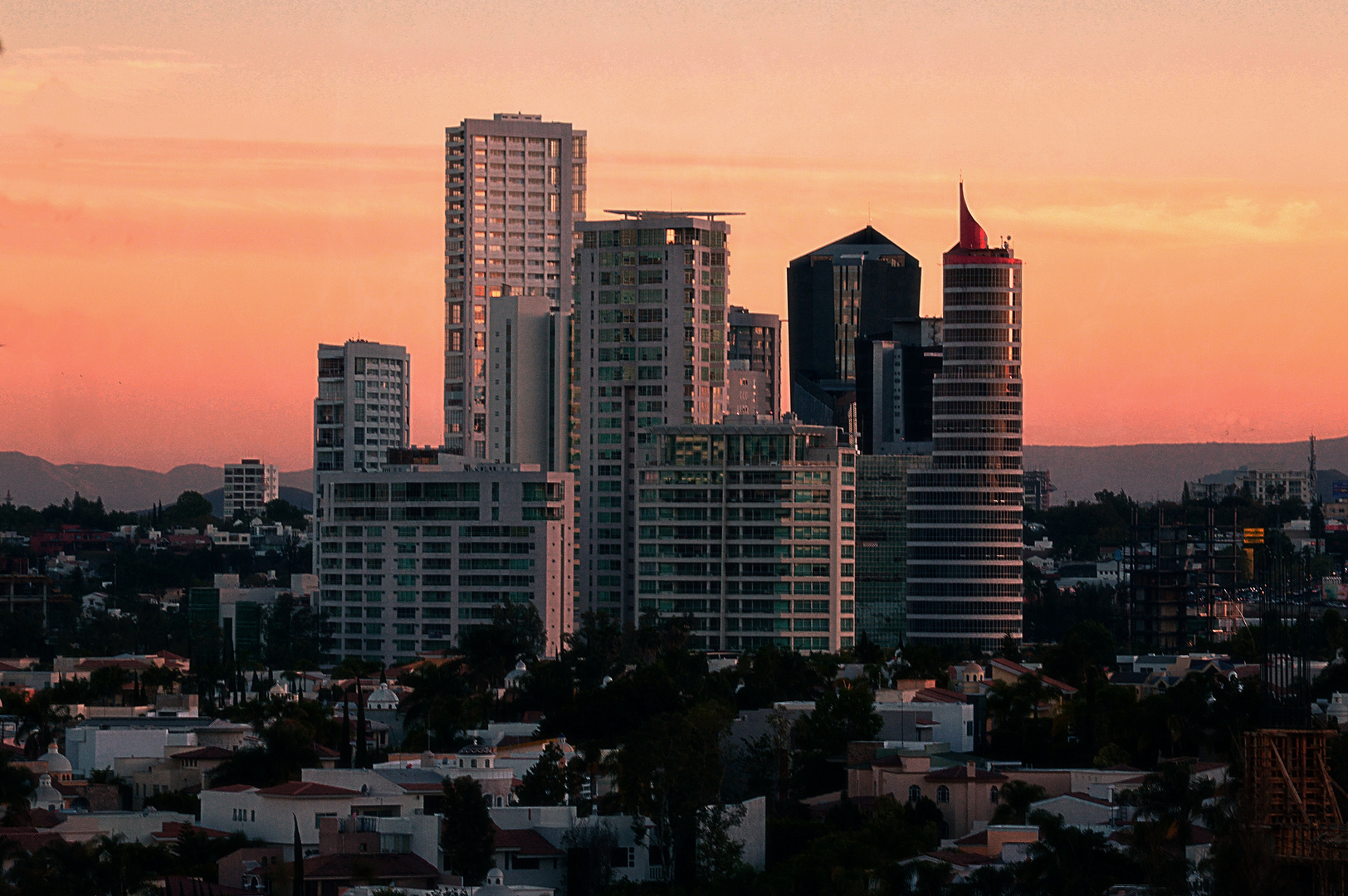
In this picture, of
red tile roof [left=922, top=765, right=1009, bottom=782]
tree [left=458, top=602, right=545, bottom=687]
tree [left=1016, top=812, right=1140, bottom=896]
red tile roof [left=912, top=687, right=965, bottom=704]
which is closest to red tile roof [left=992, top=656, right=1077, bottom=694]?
red tile roof [left=912, top=687, right=965, bottom=704]

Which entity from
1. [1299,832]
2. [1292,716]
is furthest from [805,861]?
[1299,832]

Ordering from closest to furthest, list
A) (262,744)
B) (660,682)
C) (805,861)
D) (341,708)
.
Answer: (805,861), (262,744), (660,682), (341,708)

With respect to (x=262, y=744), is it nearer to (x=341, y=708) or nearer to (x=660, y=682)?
(x=660, y=682)

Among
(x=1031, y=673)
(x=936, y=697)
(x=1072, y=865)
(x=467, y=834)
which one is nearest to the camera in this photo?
(x=1072, y=865)

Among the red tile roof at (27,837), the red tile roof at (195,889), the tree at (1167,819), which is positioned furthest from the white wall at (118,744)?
the tree at (1167,819)

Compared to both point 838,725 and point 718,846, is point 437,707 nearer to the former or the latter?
point 838,725

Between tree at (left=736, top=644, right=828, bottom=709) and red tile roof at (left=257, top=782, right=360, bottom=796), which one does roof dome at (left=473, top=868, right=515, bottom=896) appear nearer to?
red tile roof at (left=257, top=782, right=360, bottom=796)

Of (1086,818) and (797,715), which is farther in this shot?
(797,715)

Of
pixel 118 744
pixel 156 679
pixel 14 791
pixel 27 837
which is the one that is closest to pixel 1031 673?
pixel 118 744
